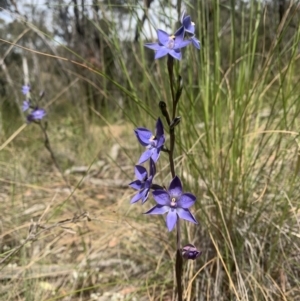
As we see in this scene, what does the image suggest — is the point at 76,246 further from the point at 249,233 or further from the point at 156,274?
the point at 249,233

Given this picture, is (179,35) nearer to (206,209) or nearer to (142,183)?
(142,183)

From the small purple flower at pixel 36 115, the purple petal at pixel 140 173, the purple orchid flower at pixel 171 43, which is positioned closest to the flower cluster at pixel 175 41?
the purple orchid flower at pixel 171 43

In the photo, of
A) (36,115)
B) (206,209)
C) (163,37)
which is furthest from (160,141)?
(36,115)

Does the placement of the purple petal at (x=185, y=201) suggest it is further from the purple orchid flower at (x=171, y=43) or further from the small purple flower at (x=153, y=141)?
the purple orchid flower at (x=171, y=43)

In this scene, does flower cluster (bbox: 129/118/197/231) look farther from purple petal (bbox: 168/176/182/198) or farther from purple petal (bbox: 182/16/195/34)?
purple petal (bbox: 182/16/195/34)

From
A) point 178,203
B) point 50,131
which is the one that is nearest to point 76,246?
point 178,203
